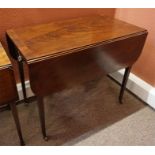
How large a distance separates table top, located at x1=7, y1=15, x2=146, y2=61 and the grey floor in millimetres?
676

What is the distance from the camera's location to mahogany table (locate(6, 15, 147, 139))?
1.00 meters

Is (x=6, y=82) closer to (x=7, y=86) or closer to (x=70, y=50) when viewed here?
(x=7, y=86)

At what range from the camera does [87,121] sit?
1.51 m

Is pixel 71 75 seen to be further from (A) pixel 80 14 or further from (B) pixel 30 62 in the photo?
(A) pixel 80 14

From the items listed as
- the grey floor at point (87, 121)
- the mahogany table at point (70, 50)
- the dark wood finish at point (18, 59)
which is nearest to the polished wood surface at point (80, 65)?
the mahogany table at point (70, 50)

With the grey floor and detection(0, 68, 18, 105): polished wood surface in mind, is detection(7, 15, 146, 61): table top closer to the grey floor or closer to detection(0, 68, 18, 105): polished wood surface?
detection(0, 68, 18, 105): polished wood surface

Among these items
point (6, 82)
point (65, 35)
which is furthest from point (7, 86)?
point (65, 35)

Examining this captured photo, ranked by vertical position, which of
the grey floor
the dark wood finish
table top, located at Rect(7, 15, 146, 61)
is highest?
table top, located at Rect(7, 15, 146, 61)

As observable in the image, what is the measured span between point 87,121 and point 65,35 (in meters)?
0.71

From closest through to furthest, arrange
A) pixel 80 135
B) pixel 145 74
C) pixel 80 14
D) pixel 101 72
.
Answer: pixel 101 72
pixel 80 135
pixel 80 14
pixel 145 74

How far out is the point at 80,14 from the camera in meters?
1.56

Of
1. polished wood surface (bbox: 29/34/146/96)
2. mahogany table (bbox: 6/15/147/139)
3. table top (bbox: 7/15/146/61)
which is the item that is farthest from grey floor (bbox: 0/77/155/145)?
table top (bbox: 7/15/146/61)

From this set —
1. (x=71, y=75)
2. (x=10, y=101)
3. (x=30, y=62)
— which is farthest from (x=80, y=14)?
(x=10, y=101)

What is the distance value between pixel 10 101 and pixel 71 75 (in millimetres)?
371
